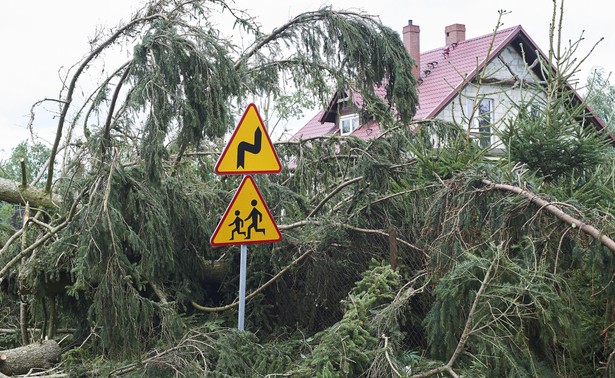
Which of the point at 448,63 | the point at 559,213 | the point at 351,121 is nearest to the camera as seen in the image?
the point at 559,213

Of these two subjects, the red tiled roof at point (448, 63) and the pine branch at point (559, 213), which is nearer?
the pine branch at point (559, 213)

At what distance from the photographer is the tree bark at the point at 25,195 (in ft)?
26.5

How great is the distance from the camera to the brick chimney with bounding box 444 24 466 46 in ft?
79.1

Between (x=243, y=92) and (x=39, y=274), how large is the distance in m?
2.49

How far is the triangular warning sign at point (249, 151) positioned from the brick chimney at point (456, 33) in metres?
19.1

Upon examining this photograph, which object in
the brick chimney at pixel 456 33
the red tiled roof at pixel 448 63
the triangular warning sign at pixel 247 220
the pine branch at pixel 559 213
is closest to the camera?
the pine branch at pixel 559 213

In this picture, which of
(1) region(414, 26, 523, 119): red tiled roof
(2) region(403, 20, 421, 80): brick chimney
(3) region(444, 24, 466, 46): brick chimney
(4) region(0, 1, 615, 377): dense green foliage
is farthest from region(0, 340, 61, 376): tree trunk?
→ (3) region(444, 24, 466, 46): brick chimney

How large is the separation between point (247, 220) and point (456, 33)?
19610 mm

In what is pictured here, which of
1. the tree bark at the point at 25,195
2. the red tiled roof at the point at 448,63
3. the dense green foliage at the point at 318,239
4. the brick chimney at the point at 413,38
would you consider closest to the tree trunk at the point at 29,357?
the dense green foliage at the point at 318,239

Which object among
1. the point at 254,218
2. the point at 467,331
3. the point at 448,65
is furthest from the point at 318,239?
the point at 448,65

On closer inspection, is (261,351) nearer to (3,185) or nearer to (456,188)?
(456,188)

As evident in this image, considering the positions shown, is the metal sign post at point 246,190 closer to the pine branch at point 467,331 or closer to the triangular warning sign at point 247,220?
the triangular warning sign at point 247,220

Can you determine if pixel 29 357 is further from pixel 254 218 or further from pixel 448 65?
pixel 448 65

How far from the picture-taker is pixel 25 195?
8.07 metres
